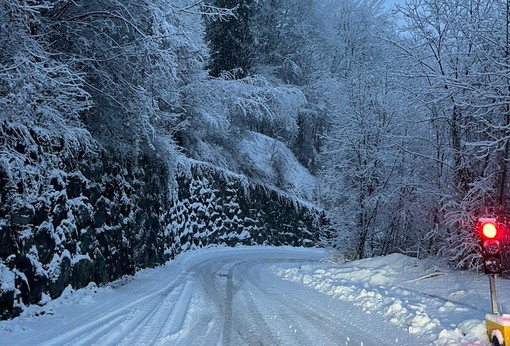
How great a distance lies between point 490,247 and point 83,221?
6737 millimetres

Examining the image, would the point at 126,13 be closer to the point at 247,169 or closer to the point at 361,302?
the point at 361,302

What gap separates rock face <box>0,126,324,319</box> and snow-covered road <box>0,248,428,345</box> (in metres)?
0.43

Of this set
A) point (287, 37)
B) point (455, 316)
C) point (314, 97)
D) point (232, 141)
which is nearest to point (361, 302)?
point (455, 316)

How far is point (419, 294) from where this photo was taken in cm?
792

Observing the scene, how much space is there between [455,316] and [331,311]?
1.89 metres

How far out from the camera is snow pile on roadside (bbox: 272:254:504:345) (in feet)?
17.7

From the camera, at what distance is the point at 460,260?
29.3 feet

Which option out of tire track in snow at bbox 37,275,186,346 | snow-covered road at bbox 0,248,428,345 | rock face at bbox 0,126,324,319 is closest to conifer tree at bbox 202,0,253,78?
rock face at bbox 0,126,324,319

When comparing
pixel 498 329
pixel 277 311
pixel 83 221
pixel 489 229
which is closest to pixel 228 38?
pixel 83 221

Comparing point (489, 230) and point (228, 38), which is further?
point (228, 38)

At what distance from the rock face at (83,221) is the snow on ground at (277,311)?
385 mm

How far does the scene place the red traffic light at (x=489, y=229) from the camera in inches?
183

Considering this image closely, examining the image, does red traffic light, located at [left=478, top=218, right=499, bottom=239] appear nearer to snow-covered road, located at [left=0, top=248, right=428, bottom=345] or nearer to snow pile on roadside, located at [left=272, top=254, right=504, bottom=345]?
snow pile on roadside, located at [left=272, top=254, right=504, bottom=345]

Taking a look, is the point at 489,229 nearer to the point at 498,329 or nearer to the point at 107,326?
the point at 498,329
